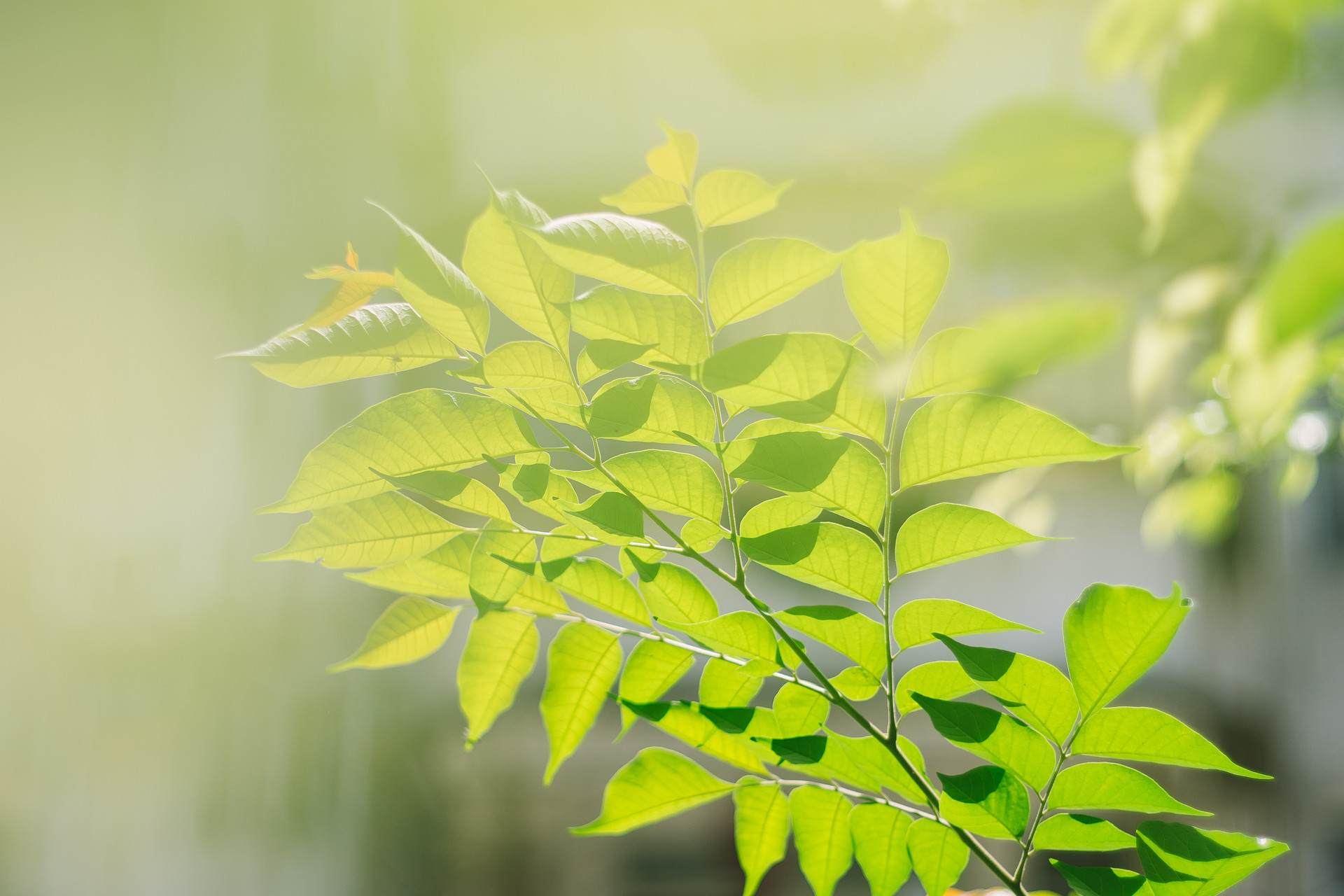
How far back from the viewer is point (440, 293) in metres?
0.19

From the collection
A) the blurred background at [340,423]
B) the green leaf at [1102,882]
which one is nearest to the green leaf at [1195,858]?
the green leaf at [1102,882]

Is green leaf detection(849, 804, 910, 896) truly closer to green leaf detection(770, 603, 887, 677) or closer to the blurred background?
green leaf detection(770, 603, 887, 677)

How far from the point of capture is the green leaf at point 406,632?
0.24 m

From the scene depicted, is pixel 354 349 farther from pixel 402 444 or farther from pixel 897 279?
pixel 897 279

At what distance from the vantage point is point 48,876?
5.92 feet

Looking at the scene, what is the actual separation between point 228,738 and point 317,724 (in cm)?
21

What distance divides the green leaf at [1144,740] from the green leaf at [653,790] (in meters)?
0.09

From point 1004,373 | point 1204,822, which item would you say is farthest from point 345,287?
point 1204,822

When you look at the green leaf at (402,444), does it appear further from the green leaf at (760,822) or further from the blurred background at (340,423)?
the blurred background at (340,423)

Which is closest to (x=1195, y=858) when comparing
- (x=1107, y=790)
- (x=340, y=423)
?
(x=1107, y=790)

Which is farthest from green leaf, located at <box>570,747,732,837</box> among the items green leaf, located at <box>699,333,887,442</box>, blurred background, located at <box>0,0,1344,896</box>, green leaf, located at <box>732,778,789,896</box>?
blurred background, located at <box>0,0,1344,896</box>

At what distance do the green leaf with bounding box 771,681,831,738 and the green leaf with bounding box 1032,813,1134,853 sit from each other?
0.18 feet

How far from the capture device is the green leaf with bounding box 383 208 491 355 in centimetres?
18

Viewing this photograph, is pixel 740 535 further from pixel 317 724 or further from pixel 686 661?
pixel 317 724
